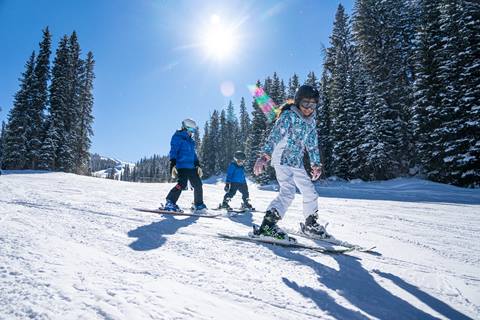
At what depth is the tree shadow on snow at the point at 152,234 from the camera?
2.71 meters

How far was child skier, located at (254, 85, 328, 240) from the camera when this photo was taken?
383 centimetres

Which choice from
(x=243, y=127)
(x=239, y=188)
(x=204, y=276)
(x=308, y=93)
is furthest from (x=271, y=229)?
(x=243, y=127)

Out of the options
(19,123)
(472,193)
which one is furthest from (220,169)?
(472,193)

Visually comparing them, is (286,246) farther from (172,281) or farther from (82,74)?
(82,74)

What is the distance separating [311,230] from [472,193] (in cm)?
1113

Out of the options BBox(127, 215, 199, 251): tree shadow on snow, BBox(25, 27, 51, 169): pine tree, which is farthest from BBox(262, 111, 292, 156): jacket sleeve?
BBox(25, 27, 51, 169): pine tree

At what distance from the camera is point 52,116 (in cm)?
3275

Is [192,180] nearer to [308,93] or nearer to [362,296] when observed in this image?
[308,93]

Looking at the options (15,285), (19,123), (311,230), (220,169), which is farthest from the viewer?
(220,169)

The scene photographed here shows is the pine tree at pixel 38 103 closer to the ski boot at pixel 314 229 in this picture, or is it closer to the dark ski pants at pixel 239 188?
the dark ski pants at pixel 239 188

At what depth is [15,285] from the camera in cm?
159

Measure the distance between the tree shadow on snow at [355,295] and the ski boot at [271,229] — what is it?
856 millimetres

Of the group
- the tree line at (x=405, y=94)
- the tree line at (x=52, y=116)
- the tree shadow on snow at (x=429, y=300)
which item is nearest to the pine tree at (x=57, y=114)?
the tree line at (x=52, y=116)

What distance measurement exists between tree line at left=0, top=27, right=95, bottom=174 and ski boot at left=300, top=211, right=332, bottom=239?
3359 cm
